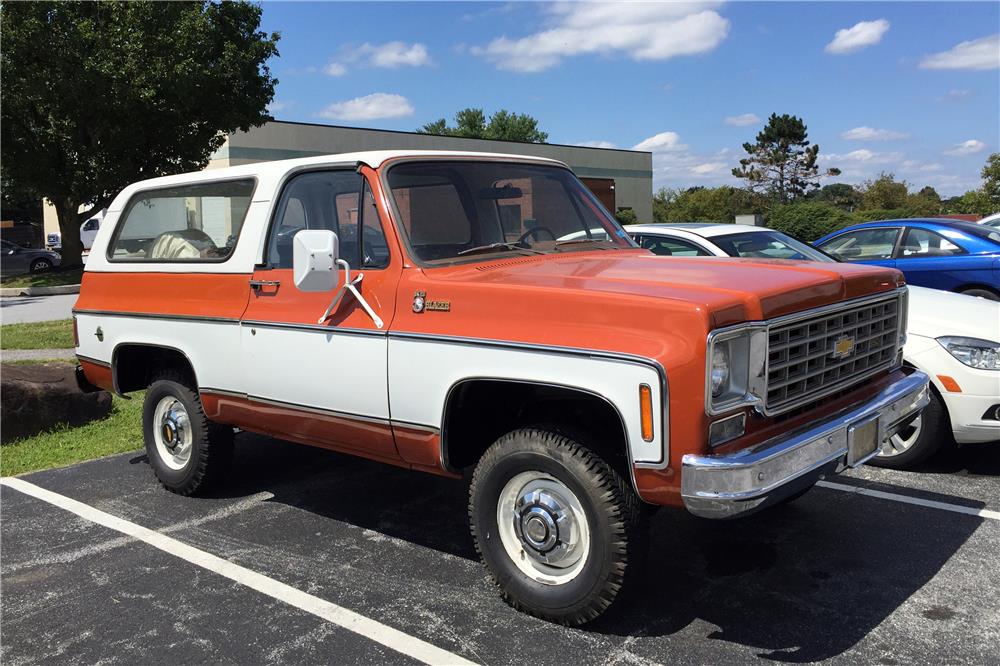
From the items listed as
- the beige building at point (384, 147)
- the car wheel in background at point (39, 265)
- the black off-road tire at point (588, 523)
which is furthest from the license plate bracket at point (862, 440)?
the car wheel in background at point (39, 265)

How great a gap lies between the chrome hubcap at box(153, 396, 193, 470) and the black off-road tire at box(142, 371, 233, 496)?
0.10 ft

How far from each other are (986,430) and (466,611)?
3.57 meters

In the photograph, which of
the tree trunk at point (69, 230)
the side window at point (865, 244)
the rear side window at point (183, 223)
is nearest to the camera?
the rear side window at point (183, 223)

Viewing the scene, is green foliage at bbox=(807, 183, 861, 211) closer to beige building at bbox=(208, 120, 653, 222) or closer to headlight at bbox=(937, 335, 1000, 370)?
beige building at bbox=(208, 120, 653, 222)

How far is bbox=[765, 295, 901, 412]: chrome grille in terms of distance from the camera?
3307mm

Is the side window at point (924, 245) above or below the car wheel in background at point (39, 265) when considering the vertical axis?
above

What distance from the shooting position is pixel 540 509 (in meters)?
3.51

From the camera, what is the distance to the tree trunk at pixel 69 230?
26578 millimetres

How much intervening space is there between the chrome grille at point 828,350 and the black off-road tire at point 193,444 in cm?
356

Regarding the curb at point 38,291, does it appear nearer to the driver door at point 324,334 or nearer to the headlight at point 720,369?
the driver door at point 324,334

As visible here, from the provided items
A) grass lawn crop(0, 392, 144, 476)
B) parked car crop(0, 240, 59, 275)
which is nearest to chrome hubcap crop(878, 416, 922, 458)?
grass lawn crop(0, 392, 144, 476)

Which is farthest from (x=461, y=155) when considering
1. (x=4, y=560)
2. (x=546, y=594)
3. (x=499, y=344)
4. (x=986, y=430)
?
(x=986, y=430)

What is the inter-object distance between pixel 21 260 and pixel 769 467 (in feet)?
107

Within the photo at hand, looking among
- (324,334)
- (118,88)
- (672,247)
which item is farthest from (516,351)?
(118,88)
